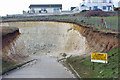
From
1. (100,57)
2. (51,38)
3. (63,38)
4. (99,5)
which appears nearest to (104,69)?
(100,57)

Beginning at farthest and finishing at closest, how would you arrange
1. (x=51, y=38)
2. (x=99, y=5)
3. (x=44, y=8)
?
Result: (x=44, y=8)
(x=99, y=5)
(x=51, y=38)

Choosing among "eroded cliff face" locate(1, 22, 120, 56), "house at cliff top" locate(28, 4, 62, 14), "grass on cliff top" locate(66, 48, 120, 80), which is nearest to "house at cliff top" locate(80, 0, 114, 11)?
"house at cliff top" locate(28, 4, 62, 14)

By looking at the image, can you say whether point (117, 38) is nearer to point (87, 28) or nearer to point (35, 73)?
point (35, 73)

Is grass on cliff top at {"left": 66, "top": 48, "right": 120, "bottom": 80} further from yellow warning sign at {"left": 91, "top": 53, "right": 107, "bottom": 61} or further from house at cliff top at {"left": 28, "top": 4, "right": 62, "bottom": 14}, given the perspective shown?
house at cliff top at {"left": 28, "top": 4, "right": 62, "bottom": 14}

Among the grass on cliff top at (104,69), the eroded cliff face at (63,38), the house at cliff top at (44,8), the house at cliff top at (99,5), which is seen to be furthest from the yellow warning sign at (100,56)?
the house at cliff top at (44,8)

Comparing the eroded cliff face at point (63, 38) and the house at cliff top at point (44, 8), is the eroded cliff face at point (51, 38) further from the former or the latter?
the house at cliff top at point (44, 8)

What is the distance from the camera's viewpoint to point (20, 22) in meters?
72.6

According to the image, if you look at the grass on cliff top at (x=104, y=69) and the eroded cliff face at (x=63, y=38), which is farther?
the eroded cliff face at (x=63, y=38)

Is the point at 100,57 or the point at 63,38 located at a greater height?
the point at 100,57

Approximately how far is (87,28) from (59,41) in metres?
11.6

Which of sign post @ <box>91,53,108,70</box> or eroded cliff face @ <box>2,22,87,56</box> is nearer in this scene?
sign post @ <box>91,53,108,70</box>

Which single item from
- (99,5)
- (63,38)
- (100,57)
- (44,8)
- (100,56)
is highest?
(99,5)

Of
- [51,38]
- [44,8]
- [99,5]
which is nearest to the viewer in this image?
[51,38]

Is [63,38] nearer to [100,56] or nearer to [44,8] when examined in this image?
[100,56]
